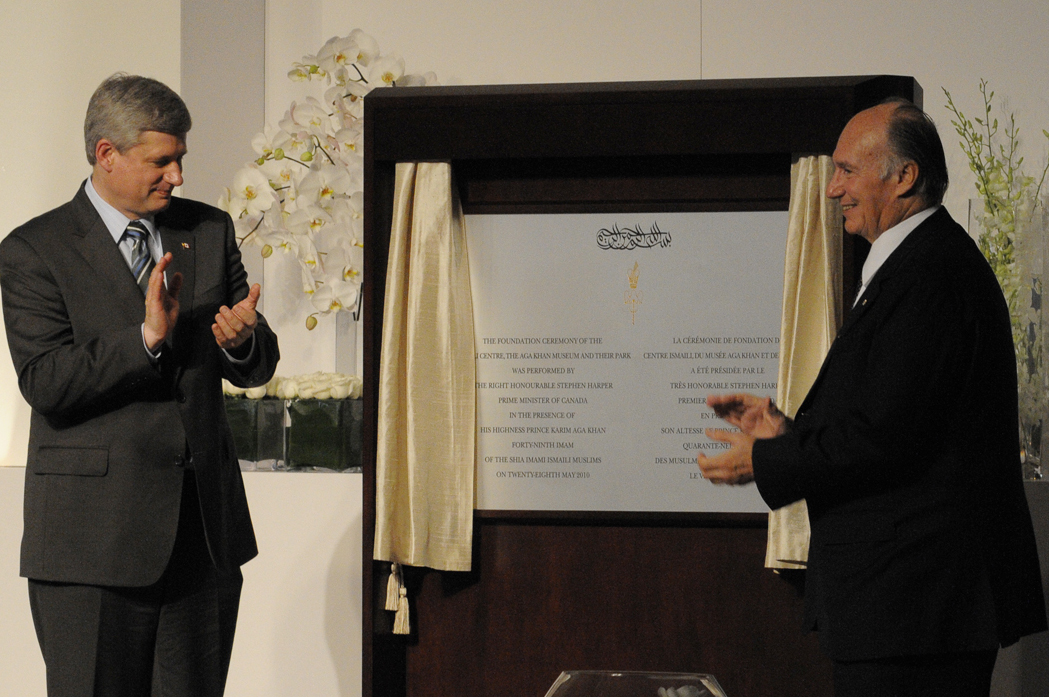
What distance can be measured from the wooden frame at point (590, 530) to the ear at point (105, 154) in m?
0.83

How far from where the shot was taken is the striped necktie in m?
1.84

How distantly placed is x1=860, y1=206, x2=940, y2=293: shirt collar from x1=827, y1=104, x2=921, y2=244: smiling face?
18 millimetres

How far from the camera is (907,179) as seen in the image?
1767mm

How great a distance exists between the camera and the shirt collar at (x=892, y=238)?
1.77m

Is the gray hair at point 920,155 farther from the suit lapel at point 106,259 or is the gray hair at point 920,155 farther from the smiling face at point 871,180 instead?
the suit lapel at point 106,259

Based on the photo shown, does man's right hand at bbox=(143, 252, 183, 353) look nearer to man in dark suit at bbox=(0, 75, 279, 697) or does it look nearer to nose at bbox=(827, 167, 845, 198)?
man in dark suit at bbox=(0, 75, 279, 697)

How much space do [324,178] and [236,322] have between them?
1.16 meters

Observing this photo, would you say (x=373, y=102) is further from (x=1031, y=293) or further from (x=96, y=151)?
(x=1031, y=293)

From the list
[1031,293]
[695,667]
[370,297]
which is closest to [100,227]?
[370,297]

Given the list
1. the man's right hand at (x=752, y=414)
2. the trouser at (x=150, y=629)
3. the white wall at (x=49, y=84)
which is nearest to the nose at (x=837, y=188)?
the man's right hand at (x=752, y=414)

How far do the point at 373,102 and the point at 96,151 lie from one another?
0.89 metres

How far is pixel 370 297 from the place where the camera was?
255 centimetres

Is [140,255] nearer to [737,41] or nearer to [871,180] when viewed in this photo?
[871,180]

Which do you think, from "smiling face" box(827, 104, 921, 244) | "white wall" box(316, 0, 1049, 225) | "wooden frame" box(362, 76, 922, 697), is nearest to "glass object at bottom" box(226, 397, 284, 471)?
"wooden frame" box(362, 76, 922, 697)
